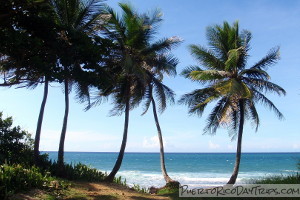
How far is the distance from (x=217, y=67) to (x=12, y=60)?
1044 cm

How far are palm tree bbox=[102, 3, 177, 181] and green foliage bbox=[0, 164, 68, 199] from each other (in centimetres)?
470

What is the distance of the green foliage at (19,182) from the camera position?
9016mm

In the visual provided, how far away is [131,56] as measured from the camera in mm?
16266

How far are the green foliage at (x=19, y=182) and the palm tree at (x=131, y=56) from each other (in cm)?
470

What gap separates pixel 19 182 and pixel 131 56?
8.79 m

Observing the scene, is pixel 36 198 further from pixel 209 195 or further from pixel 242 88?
pixel 242 88

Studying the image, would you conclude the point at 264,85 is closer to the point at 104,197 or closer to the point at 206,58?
the point at 206,58

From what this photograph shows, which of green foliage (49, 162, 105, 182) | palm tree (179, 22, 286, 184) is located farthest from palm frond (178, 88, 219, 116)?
green foliage (49, 162, 105, 182)

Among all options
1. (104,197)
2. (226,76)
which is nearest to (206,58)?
(226,76)

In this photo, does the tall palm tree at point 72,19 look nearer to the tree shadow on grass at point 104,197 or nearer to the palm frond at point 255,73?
the tree shadow on grass at point 104,197

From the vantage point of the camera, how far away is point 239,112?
1692 cm

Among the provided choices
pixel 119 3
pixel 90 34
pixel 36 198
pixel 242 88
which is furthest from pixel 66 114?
pixel 242 88

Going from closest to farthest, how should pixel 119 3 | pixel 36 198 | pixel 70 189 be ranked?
pixel 36 198 → pixel 70 189 → pixel 119 3

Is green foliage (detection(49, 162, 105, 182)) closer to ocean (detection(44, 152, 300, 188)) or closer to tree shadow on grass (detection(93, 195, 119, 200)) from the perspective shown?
ocean (detection(44, 152, 300, 188))
